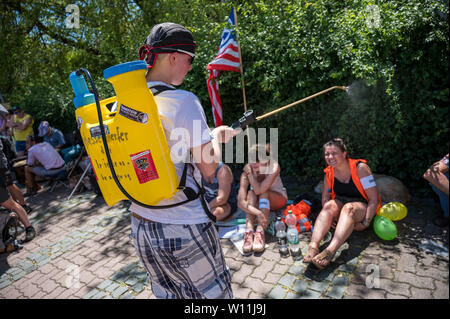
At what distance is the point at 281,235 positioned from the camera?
379 centimetres

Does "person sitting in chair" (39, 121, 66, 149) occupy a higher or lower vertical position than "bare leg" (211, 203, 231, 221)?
higher

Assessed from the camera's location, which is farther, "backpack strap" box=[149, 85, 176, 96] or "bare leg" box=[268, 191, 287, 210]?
"bare leg" box=[268, 191, 287, 210]

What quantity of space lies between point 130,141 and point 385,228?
324cm

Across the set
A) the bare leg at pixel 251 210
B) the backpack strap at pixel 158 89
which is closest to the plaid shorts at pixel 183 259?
the backpack strap at pixel 158 89

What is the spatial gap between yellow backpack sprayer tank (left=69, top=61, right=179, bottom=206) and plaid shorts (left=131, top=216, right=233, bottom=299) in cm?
23

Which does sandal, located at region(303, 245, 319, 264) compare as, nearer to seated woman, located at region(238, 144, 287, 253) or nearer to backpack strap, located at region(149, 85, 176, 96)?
seated woman, located at region(238, 144, 287, 253)

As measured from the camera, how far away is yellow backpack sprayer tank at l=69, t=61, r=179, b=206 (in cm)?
128

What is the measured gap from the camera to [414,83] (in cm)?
382

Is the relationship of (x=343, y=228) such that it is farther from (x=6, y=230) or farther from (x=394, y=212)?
(x=6, y=230)

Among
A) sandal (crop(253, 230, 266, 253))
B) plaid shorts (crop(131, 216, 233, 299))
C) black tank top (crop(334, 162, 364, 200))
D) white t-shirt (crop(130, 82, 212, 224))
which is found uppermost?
white t-shirt (crop(130, 82, 212, 224))

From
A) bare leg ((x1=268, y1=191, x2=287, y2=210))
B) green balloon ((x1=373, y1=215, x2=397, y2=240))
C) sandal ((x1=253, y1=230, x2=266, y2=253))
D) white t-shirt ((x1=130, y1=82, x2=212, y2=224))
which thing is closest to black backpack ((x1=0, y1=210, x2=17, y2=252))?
sandal ((x1=253, y1=230, x2=266, y2=253))

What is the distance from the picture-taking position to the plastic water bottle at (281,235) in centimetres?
356

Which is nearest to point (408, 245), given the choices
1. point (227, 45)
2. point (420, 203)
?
point (420, 203)
